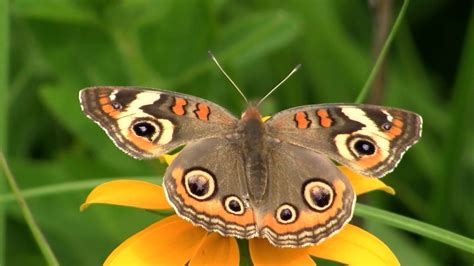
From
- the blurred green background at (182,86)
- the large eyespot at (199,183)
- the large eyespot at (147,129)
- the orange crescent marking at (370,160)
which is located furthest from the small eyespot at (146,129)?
the blurred green background at (182,86)

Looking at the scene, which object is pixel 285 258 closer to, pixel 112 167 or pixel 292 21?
pixel 112 167

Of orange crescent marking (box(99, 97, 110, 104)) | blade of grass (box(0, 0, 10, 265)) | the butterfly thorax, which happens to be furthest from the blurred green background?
the butterfly thorax

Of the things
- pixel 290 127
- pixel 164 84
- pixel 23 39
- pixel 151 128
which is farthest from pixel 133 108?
pixel 23 39

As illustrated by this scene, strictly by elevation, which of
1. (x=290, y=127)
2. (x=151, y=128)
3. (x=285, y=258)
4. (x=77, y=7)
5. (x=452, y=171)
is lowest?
(x=452, y=171)

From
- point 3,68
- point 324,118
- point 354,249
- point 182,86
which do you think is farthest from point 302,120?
point 182,86

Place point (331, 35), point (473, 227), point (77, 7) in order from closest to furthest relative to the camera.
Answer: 1. point (77, 7)
2. point (473, 227)
3. point (331, 35)

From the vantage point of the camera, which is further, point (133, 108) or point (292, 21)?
point (292, 21)

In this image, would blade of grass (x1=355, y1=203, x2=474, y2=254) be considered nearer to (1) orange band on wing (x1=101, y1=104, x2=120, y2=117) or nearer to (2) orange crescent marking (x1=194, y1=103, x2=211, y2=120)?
(2) orange crescent marking (x1=194, y1=103, x2=211, y2=120)

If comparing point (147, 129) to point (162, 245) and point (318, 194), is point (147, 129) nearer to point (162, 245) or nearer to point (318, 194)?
point (162, 245)
